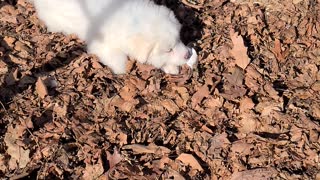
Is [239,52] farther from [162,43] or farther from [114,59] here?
[114,59]

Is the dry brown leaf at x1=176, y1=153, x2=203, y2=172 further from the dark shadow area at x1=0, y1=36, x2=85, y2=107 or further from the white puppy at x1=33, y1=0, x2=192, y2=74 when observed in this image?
the dark shadow area at x1=0, y1=36, x2=85, y2=107

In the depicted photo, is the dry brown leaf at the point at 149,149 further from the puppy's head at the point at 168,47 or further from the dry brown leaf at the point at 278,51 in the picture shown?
the dry brown leaf at the point at 278,51

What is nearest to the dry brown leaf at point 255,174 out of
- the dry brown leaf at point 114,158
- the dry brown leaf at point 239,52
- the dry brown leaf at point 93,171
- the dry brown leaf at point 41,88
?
the dry brown leaf at point 114,158

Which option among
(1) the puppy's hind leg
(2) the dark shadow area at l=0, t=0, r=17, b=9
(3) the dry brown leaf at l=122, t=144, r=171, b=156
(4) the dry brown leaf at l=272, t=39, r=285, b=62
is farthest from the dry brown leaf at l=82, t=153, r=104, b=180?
(2) the dark shadow area at l=0, t=0, r=17, b=9

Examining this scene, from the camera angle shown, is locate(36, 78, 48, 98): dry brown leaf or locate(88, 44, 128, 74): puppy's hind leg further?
locate(88, 44, 128, 74): puppy's hind leg

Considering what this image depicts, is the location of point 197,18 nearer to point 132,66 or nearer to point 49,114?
point 132,66

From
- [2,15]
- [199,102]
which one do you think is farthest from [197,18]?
[2,15]
